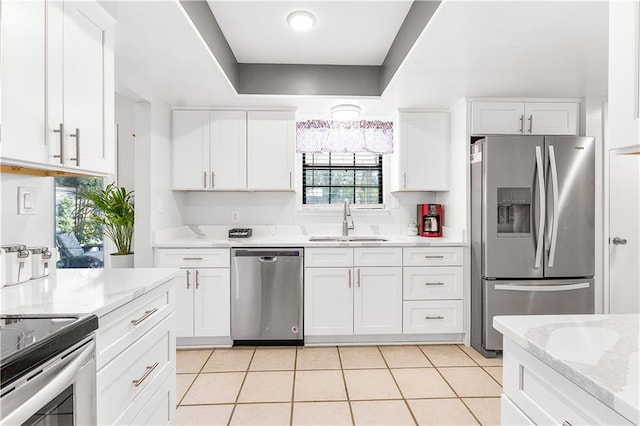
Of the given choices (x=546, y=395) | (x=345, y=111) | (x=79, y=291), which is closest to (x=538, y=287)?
(x=345, y=111)

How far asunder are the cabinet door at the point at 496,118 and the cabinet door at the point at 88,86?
271 centimetres

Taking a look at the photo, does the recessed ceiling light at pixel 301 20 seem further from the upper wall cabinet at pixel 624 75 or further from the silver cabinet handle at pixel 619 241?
the silver cabinet handle at pixel 619 241

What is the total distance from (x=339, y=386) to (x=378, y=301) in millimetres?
861

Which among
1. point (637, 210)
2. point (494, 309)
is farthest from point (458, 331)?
point (637, 210)

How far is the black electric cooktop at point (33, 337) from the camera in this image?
2.41 feet

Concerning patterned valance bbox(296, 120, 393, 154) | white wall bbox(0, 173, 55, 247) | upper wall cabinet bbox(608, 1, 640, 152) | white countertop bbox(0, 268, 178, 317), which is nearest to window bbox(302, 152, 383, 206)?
patterned valance bbox(296, 120, 393, 154)

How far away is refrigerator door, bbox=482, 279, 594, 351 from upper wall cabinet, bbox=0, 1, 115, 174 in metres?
2.81

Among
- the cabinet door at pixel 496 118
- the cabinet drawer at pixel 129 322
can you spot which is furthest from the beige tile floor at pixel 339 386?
the cabinet door at pixel 496 118

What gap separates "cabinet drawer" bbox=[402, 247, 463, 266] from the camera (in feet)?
9.71

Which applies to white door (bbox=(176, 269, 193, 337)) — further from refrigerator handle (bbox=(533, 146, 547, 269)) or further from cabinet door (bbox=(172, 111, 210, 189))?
refrigerator handle (bbox=(533, 146, 547, 269))

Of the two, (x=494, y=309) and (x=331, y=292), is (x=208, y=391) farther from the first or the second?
(x=494, y=309)

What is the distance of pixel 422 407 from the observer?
204 cm

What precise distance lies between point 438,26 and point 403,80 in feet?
2.38

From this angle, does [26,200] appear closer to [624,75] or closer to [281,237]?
[281,237]
